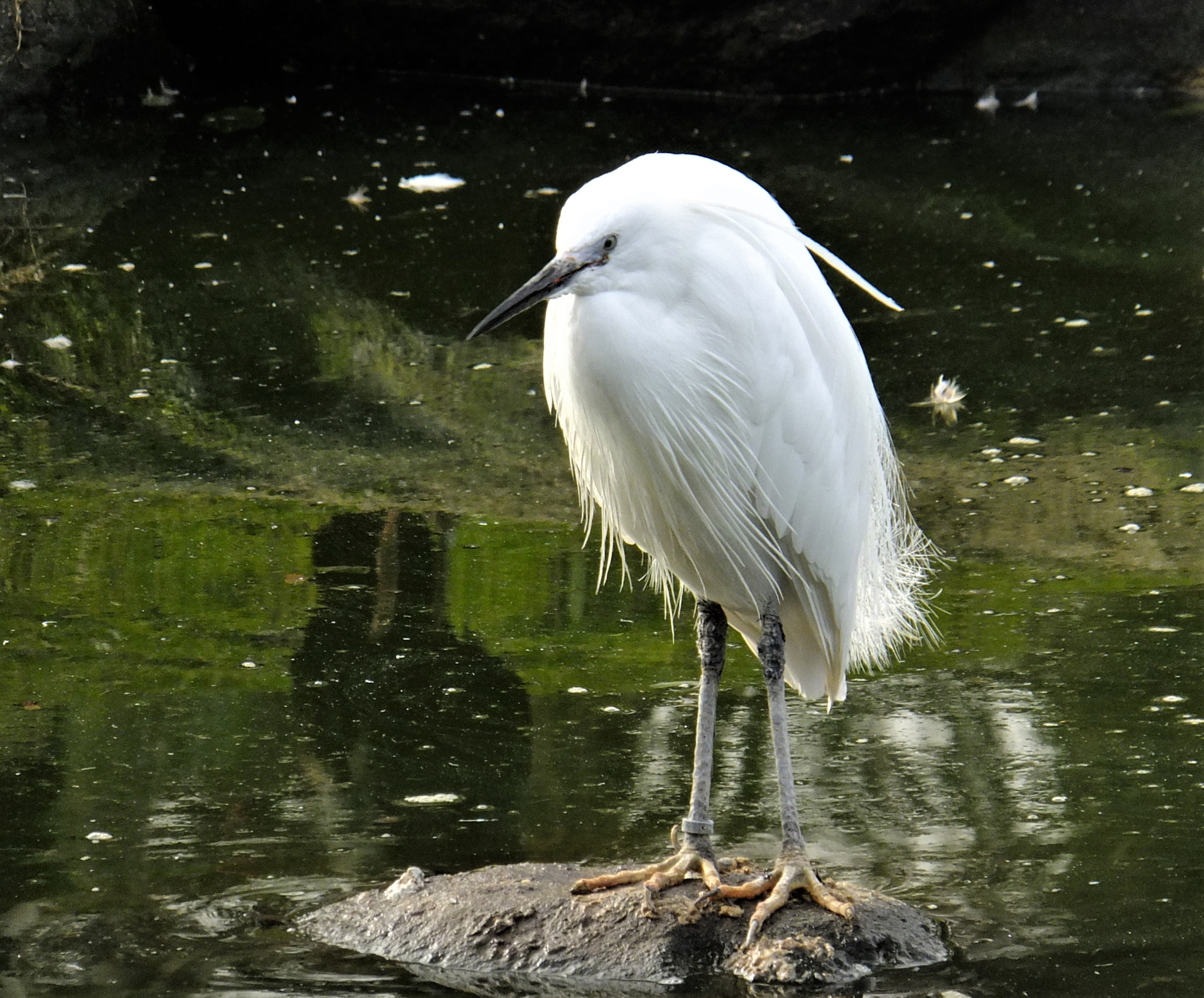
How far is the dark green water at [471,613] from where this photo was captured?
315cm

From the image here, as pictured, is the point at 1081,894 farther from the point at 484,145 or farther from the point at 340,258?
the point at 484,145

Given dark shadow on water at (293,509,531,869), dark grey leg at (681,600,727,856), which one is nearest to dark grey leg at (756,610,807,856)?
dark grey leg at (681,600,727,856)

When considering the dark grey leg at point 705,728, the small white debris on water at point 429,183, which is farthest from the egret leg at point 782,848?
the small white debris on water at point 429,183

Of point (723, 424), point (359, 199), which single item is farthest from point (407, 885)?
point (359, 199)

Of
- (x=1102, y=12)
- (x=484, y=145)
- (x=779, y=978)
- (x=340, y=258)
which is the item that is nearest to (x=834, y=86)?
(x=1102, y=12)

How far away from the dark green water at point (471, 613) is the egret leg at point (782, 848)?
202 mm

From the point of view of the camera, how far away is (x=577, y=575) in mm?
4625

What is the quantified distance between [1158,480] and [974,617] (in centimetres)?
109

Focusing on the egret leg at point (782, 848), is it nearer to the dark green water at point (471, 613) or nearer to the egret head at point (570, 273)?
the dark green water at point (471, 613)

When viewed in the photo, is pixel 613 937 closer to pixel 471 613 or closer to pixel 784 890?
pixel 784 890

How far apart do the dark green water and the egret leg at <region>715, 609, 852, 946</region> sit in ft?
0.66

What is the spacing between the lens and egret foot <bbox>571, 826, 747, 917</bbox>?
2.91 m

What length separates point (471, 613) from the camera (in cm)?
443

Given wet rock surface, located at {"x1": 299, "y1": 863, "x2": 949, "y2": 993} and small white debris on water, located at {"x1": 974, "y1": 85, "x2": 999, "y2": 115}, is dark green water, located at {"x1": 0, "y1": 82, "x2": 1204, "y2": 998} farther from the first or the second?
small white debris on water, located at {"x1": 974, "y1": 85, "x2": 999, "y2": 115}
